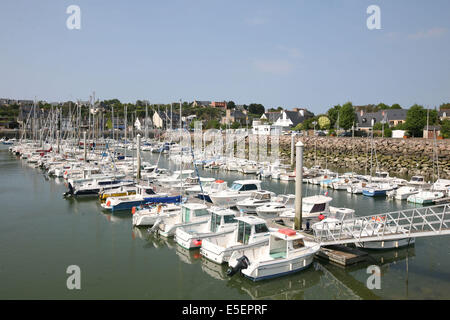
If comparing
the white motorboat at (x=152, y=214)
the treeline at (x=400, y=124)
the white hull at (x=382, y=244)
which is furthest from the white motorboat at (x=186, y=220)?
the treeline at (x=400, y=124)

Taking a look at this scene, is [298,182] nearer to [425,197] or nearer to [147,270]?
[147,270]

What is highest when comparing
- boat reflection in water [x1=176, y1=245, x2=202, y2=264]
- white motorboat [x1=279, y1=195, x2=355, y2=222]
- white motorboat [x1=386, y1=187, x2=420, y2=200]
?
white motorboat [x1=279, y1=195, x2=355, y2=222]

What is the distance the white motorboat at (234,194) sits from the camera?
29281 millimetres

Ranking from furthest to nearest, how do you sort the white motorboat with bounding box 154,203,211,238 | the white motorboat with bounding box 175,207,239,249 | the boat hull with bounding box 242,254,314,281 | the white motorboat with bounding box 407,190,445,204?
the white motorboat with bounding box 407,190,445,204
the white motorboat with bounding box 154,203,211,238
the white motorboat with bounding box 175,207,239,249
the boat hull with bounding box 242,254,314,281

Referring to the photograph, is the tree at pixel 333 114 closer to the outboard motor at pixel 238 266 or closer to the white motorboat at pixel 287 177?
the white motorboat at pixel 287 177

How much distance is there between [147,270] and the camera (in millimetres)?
17500

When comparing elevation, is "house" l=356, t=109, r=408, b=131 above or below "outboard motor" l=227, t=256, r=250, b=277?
above

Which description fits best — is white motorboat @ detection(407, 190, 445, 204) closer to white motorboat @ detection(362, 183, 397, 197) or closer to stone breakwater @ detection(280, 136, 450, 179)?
white motorboat @ detection(362, 183, 397, 197)

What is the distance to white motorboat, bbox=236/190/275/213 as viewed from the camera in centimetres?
2711

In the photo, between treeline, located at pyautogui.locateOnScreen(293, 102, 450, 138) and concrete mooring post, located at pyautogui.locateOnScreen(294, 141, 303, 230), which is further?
treeline, located at pyautogui.locateOnScreen(293, 102, 450, 138)

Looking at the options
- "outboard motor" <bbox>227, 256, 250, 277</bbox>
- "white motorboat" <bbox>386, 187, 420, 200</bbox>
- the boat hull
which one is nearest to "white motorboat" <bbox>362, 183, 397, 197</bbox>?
"white motorboat" <bbox>386, 187, 420, 200</bbox>

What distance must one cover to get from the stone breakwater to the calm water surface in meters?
33.4

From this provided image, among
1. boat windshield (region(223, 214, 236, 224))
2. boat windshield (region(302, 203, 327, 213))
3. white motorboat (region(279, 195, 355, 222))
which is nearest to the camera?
boat windshield (region(223, 214, 236, 224))

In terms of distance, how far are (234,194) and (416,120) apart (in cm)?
6083
